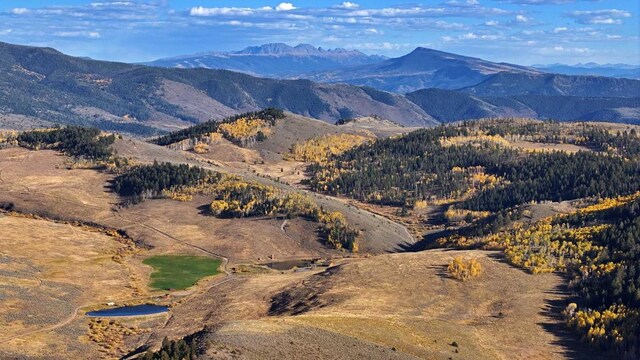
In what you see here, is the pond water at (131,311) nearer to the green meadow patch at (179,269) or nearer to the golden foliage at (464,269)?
the green meadow patch at (179,269)

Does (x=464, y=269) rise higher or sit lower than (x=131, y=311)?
higher

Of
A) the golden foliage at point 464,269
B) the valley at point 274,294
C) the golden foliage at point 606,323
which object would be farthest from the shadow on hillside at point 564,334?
the golden foliage at point 464,269

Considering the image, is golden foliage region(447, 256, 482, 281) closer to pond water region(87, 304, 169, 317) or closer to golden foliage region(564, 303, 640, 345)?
golden foliage region(564, 303, 640, 345)

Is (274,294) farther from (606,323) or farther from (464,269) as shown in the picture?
(606,323)

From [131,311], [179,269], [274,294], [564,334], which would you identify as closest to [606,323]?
[564,334]

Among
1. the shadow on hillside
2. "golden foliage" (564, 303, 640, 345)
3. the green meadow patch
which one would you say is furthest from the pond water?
"golden foliage" (564, 303, 640, 345)
